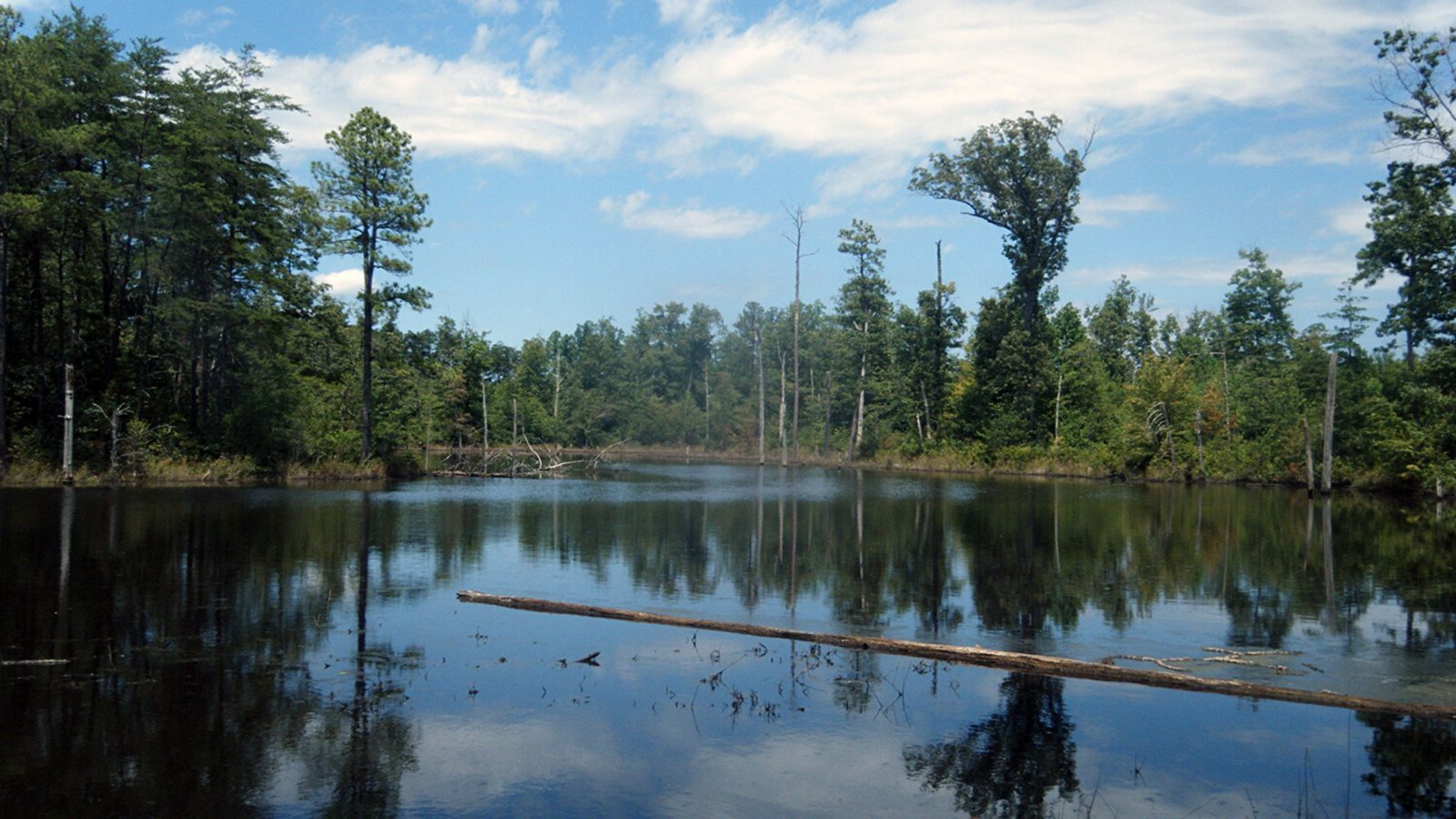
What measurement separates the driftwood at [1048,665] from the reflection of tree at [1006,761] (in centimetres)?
85

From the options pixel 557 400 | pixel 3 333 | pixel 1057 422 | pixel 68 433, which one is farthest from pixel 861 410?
pixel 3 333

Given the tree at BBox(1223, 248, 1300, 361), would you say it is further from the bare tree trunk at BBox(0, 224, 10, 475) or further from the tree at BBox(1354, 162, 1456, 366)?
the bare tree trunk at BBox(0, 224, 10, 475)

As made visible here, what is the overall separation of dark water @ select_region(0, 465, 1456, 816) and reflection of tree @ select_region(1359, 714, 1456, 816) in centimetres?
3

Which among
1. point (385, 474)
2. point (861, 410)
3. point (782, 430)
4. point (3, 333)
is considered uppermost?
point (3, 333)

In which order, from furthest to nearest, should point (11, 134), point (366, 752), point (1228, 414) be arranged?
1. point (1228, 414)
2. point (11, 134)
3. point (366, 752)

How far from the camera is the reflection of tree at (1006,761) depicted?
Answer: 6535 millimetres

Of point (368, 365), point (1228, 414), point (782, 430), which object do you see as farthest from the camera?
point (782, 430)

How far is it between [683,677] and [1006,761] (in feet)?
11.3

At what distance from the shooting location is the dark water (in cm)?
661

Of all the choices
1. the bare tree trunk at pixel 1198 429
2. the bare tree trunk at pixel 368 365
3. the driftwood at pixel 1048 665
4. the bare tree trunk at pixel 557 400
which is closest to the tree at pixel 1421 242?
the bare tree trunk at pixel 1198 429

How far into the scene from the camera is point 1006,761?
7.25 m

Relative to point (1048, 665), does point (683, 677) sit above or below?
below

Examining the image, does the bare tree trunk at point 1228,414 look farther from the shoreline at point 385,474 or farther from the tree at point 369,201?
the tree at point 369,201

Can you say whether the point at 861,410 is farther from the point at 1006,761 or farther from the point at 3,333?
the point at 1006,761
